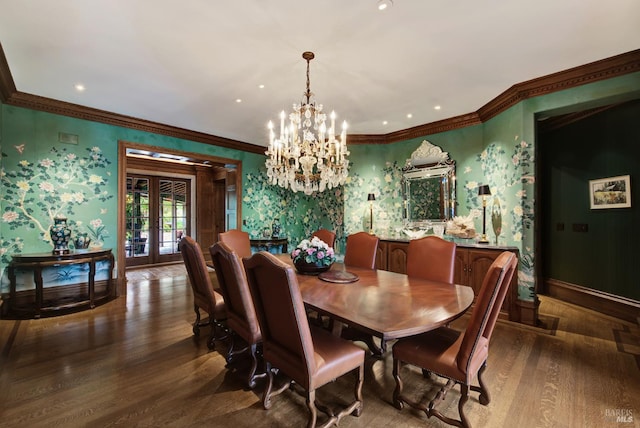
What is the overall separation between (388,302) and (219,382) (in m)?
1.39

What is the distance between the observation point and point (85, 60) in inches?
108

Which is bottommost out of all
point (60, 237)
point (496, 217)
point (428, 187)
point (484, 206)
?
point (60, 237)

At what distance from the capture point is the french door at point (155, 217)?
658 centimetres

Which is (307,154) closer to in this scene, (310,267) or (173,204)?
(310,267)

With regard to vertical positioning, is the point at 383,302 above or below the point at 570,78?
below

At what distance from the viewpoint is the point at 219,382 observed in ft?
6.91

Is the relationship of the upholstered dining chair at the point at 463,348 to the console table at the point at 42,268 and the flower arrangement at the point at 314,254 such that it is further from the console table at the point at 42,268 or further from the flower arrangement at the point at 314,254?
the console table at the point at 42,268

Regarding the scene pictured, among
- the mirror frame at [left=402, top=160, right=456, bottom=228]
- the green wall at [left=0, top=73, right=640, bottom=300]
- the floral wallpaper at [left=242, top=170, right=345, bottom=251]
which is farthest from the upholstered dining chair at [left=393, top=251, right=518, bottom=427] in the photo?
the floral wallpaper at [left=242, top=170, right=345, bottom=251]

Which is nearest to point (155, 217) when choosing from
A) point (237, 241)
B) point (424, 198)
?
point (237, 241)

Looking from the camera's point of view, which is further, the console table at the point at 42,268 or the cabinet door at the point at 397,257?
the cabinet door at the point at 397,257

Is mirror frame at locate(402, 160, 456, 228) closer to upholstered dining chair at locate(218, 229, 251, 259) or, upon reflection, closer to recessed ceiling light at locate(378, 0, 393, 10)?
upholstered dining chair at locate(218, 229, 251, 259)

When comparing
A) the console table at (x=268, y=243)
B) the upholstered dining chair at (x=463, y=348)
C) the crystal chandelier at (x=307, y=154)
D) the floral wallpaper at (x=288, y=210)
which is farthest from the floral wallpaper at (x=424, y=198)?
the upholstered dining chair at (x=463, y=348)

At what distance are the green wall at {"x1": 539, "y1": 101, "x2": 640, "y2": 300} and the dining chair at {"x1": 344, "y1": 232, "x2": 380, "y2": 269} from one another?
123 inches

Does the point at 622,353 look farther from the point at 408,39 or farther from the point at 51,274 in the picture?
the point at 51,274
